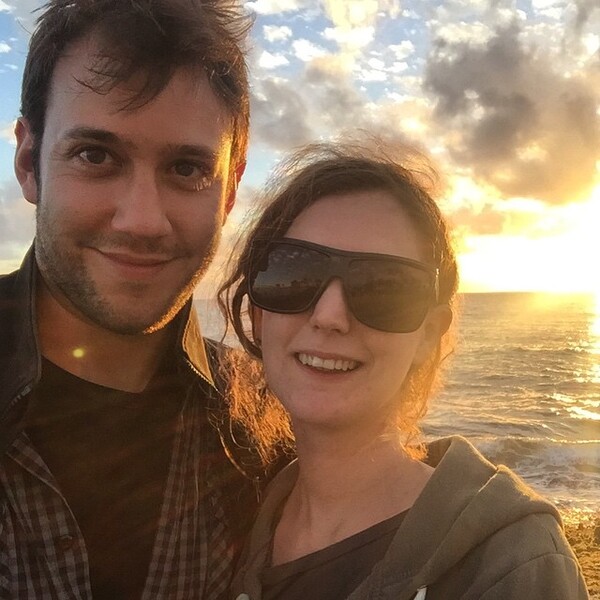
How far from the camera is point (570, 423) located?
19500mm

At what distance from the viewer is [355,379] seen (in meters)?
2.26

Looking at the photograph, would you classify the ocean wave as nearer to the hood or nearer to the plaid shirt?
the plaid shirt

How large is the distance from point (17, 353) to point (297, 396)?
4.08ft

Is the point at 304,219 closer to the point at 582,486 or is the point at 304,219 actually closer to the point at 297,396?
the point at 297,396

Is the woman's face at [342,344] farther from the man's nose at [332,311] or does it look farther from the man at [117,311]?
the man at [117,311]

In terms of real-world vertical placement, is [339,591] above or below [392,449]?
below

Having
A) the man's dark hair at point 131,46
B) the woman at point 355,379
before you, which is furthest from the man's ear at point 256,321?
the man's dark hair at point 131,46

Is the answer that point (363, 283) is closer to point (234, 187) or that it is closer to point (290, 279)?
point (290, 279)

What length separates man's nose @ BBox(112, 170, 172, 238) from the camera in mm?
2705

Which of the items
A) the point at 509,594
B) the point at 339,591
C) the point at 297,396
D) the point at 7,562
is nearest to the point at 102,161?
the point at 297,396

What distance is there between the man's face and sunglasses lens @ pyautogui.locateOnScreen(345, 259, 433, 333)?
1011mm

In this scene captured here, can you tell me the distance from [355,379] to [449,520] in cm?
61

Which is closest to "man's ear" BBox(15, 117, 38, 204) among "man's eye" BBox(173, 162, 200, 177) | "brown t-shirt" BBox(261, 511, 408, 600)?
"man's eye" BBox(173, 162, 200, 177)

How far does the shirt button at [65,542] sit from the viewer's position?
8.18ft
